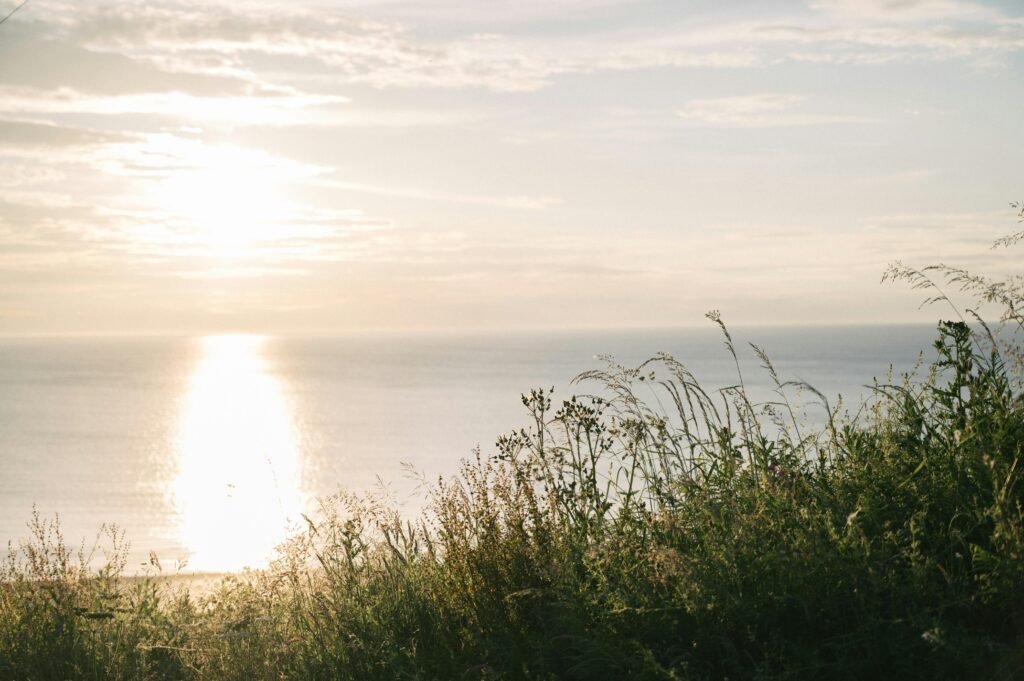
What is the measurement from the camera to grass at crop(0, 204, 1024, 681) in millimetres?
3828

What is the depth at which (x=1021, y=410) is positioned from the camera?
4477 mm

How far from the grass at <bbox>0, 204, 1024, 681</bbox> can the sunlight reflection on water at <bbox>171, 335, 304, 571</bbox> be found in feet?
5.19

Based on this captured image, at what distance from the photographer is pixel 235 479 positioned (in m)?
75.2

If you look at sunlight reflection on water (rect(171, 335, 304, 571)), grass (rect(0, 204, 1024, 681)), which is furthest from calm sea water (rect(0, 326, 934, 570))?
grass (rect(0, 204, 1024, 681))

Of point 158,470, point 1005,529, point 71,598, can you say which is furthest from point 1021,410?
point 158,470

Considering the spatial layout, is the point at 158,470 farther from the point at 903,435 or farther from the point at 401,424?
the point at 903,435

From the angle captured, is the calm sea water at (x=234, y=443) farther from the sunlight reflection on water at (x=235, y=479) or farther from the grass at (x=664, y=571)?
the grass at (x=664, y=571)

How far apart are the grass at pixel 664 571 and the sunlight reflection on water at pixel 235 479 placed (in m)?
1.58

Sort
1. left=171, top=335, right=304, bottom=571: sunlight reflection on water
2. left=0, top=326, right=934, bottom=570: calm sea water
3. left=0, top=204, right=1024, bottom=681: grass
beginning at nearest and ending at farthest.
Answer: left=0, top=204, right=1024, bottom=681: grass
left=171, top=335, right=304, bottom=571: sunlight reflection on water
left=0, top=326, right=934, bottom=570: calm sea water

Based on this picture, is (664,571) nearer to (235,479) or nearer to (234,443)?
(235,479)

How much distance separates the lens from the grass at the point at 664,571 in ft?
12.6

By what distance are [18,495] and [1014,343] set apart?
62.3 m

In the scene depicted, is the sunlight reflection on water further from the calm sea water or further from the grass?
the grass

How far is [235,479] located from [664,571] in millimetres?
76174
